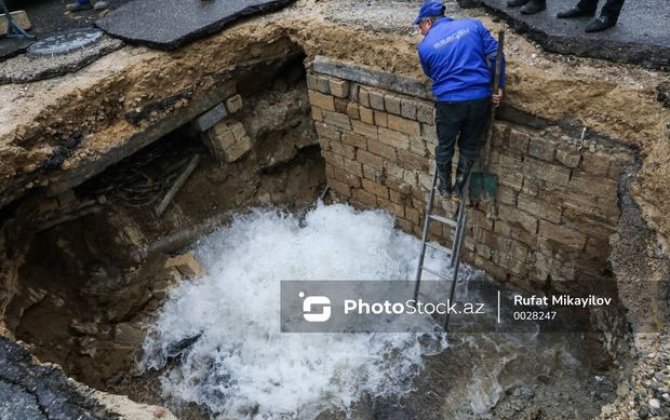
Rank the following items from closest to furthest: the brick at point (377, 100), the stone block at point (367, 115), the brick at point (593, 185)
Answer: the brick at point (593, 185), the brick at point (377, 100), the stone block at point (367, 115)

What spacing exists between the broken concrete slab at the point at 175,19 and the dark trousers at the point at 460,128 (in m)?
2.68

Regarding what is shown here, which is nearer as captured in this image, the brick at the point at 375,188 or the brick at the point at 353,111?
the brick at the point at 353,111

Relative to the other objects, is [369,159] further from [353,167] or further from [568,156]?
[568,156]

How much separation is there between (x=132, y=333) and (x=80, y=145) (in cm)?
208

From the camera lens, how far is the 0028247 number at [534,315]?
5276 millimetres

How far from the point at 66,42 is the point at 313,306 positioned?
413 cm

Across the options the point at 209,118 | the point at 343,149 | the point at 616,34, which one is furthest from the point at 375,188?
the point at 616,34

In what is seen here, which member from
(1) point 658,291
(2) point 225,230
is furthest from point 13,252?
(1) point 658,291

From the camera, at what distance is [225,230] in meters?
6.61

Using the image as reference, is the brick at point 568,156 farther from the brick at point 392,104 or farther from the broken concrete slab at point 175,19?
the broken concrete slab at point 175,19

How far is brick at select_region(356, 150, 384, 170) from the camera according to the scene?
5840 mm

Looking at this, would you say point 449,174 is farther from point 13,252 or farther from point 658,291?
point 13,252

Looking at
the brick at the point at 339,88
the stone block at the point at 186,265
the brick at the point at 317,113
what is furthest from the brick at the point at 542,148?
the stone block at the point at 186,265

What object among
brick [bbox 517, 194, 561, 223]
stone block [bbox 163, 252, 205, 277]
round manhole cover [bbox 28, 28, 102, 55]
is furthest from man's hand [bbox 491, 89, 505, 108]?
round manhole cover [bbox 28, 28, 102, 55]
